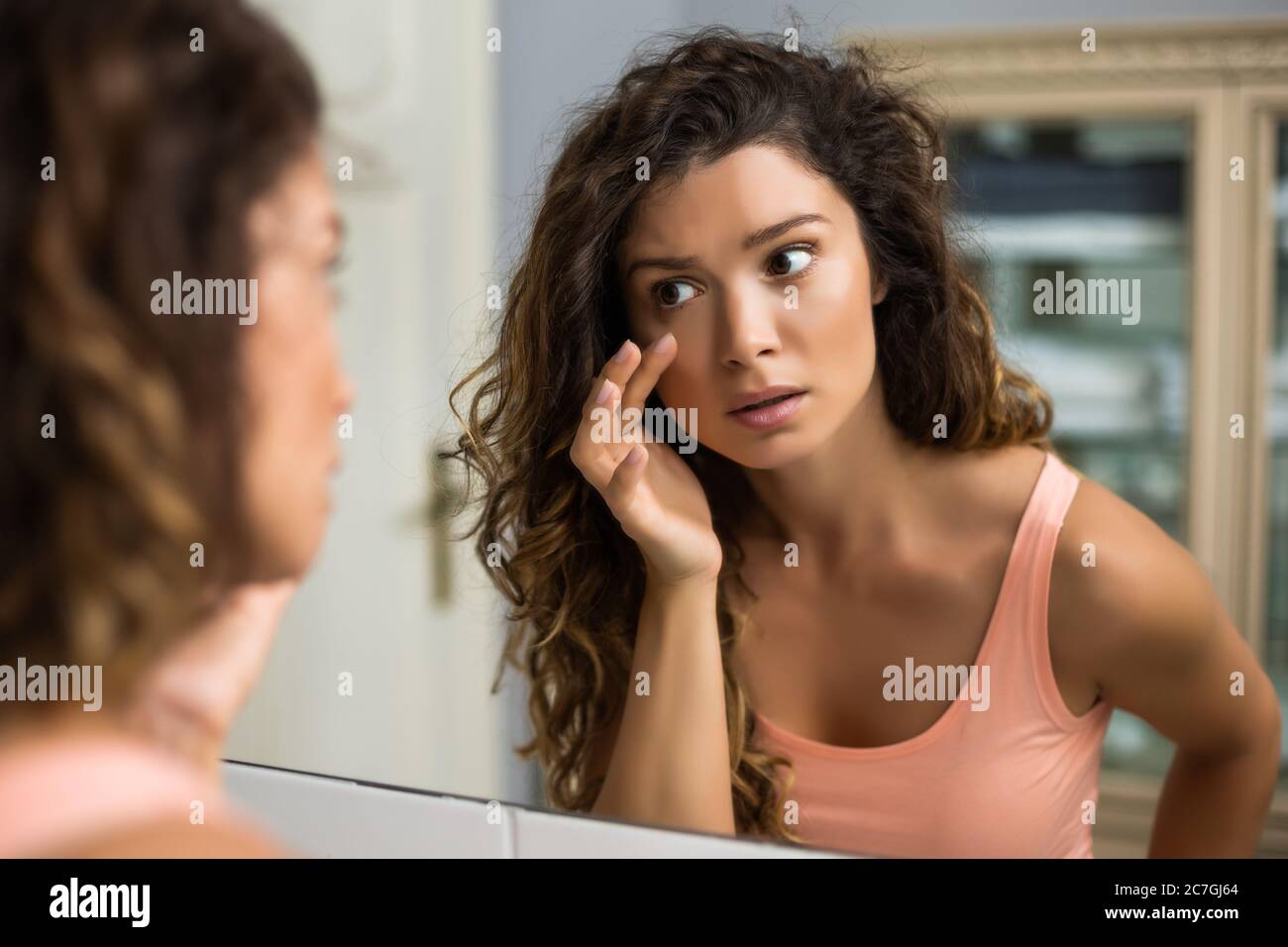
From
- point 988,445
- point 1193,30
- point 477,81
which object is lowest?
point 988,445

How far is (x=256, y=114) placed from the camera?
22cm

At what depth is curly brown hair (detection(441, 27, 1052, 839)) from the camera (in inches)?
15.5

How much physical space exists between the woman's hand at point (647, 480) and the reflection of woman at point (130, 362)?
16cm

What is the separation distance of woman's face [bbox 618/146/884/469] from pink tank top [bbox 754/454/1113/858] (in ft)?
0.39

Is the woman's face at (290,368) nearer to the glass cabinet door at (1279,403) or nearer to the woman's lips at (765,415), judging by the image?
the woman's lips at (765,415)

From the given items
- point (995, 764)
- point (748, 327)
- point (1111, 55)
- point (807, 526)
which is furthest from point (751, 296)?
point (1111, 55)

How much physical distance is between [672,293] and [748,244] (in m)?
0.03

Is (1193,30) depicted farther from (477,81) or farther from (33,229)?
(33,229)

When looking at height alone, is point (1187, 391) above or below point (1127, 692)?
above

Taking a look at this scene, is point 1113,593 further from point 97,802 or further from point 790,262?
point 97,802
